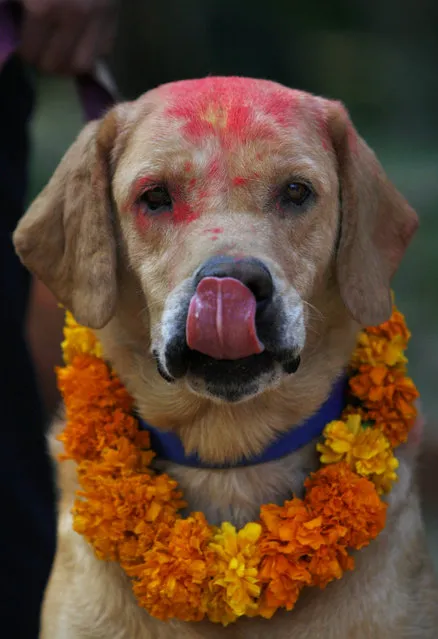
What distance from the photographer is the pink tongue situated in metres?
2.36

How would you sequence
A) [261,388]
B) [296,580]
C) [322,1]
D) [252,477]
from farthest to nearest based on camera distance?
[322,1] → [252,477] → [296,580] → [261,388]

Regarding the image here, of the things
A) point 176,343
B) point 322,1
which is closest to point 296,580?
point 176,343

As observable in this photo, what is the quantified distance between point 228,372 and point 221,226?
39 cm

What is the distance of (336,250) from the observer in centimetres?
291

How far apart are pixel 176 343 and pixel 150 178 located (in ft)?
1.60

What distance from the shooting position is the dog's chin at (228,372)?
98.2 inches

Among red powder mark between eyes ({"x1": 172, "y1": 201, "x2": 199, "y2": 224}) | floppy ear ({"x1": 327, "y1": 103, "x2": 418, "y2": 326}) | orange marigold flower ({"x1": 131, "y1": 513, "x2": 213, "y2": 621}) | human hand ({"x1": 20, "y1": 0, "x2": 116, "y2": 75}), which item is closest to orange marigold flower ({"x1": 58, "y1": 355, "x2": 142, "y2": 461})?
orange marigold flower ({"x1": 131, "y1": 513, "x2": 213, "y2": 621})

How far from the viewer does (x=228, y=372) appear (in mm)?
2488

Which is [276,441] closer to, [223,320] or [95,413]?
[95,413]

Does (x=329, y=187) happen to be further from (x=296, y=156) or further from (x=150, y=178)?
(x=150, y=178)

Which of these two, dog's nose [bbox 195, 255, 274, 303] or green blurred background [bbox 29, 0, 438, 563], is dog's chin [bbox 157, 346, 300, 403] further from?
green blurred background [bbox 29, 0, 438, 563]

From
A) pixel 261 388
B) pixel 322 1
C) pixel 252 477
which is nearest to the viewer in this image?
pixel 261 388

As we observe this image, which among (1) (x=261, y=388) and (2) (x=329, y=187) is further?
(2) (x=329, y=187)

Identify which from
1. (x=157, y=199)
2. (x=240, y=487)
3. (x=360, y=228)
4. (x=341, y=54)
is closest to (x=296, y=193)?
(x=360, y=228)
